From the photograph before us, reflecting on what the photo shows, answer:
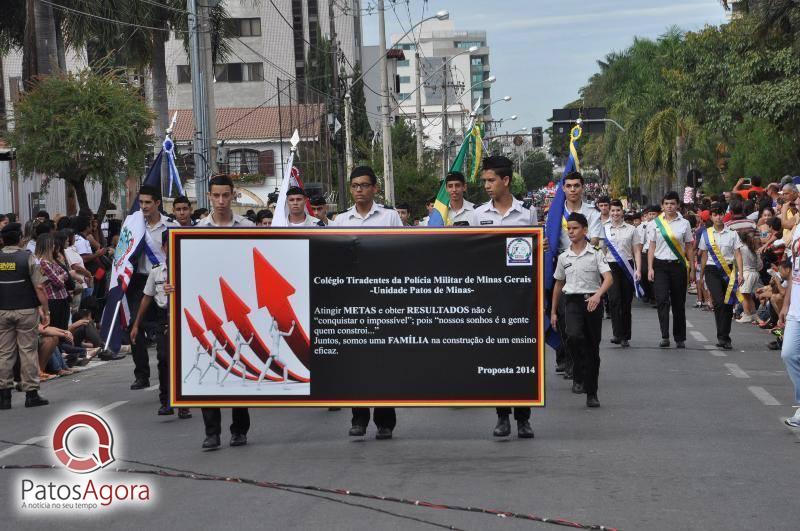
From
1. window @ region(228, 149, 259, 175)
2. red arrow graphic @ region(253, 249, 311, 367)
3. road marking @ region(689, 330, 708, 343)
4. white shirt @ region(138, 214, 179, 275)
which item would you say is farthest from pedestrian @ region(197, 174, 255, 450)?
window @ region(228, 149, 259, 175)

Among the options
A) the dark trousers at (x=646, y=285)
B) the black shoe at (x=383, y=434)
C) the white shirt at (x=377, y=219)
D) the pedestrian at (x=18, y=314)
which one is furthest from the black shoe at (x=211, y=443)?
the dark trousers at (x=646, y=285)

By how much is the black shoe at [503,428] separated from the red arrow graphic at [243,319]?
60.2 inches

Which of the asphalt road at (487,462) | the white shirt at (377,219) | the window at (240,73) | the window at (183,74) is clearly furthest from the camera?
the window at (183,74)

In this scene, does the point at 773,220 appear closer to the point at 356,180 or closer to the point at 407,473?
the point at 356,180

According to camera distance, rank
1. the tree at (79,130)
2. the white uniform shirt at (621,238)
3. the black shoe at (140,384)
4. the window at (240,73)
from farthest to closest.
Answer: the window at (240,73) → the tree at (79,130) → the white uniform shirt at (621,238) → the black shoe at (140,384)

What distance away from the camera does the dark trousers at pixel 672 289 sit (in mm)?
16781

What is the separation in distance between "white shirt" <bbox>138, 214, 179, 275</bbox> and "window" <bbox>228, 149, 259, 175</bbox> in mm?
55897

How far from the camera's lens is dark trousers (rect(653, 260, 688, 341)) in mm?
16781

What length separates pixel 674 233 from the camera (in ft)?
55.1

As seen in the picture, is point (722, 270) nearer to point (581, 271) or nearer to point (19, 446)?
point (581, 271)

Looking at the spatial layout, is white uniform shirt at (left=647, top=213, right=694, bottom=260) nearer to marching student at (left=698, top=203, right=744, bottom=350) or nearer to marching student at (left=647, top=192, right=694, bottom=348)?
marching student at (left=647, top=192, right=694, bottom=348)

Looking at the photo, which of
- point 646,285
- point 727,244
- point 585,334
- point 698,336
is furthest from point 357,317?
point 646,285

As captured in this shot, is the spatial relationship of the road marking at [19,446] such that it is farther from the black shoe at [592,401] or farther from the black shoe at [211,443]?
the black shoe at [592,401]

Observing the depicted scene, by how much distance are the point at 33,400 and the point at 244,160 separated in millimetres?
55974
